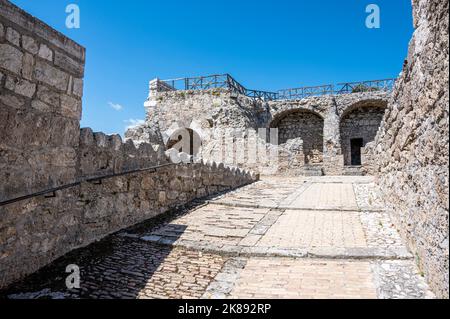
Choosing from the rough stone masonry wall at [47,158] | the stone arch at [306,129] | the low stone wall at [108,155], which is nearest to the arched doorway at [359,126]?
the stone arch at [306,129]

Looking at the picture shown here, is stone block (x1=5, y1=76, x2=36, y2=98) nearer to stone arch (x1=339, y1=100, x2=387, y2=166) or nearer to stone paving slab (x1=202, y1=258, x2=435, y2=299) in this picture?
stone paving slab (x1=202, y1=258, x2=435, y2=299)

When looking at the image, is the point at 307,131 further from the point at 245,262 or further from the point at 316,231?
the point at 245,262

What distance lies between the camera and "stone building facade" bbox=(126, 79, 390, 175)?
1673cm

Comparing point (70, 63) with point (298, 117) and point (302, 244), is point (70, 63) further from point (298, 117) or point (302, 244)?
point (298, 117)

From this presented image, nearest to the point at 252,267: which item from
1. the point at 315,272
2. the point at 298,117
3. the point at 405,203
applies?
the point at 315,272

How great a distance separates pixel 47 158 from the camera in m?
3.12

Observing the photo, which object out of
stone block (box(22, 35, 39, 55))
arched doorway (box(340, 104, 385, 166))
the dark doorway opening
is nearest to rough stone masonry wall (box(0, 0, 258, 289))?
stone block (box(22, 35, 39, 55))

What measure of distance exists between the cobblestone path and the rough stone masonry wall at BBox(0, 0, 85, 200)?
952 millimetres

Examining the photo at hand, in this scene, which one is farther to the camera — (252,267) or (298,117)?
(298,117)

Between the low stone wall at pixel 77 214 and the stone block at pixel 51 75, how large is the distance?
111 centimetres

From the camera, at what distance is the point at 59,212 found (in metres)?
3.27

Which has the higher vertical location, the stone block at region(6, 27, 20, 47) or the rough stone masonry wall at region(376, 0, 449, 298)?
the stone block at region(6, 27, 20, 47)

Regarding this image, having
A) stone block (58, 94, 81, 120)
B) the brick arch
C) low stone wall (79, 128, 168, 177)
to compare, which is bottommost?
low stone wall (79, 128, 168, 177)
